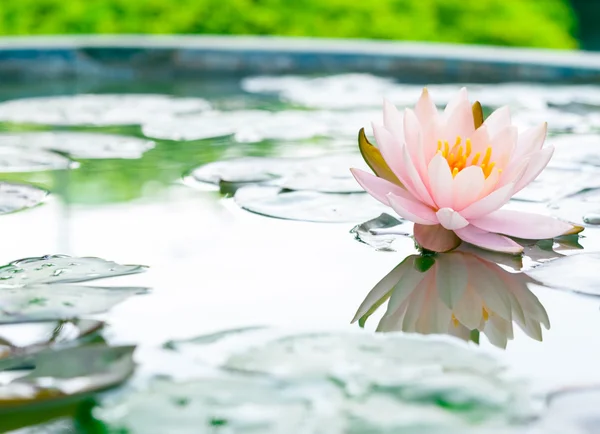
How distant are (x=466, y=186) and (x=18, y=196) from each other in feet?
1.98

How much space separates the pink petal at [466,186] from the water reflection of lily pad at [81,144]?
69cm

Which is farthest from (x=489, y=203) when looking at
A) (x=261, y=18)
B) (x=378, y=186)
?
(x=261, y=18)

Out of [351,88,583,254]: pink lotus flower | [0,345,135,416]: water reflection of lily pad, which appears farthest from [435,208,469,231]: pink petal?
[0,345,135,416]: water reflection of lily pad

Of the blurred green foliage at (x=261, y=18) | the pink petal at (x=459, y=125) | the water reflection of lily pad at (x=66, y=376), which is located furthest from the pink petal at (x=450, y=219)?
the blurred green foliage at (x=261, y=18)

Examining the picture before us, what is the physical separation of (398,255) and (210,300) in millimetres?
221

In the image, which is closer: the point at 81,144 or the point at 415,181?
the point at 415,181

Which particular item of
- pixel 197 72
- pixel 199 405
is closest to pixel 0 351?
pixel 199 405

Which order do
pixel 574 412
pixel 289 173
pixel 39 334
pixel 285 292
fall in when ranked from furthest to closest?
pixel 289 173, pixel 285 292, pixel 39 334, pixel 574 412

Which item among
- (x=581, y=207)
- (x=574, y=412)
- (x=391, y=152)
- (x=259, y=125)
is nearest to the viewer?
(x=574, y=412)

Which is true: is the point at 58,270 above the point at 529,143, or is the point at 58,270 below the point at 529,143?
below

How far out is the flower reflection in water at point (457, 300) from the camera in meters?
0.71

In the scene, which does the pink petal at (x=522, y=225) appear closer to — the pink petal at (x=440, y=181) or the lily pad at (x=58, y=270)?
the pink petal at (x=440, y=181)

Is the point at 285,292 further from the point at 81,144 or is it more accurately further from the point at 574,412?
the point at 81,144

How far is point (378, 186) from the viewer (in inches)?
35.5
